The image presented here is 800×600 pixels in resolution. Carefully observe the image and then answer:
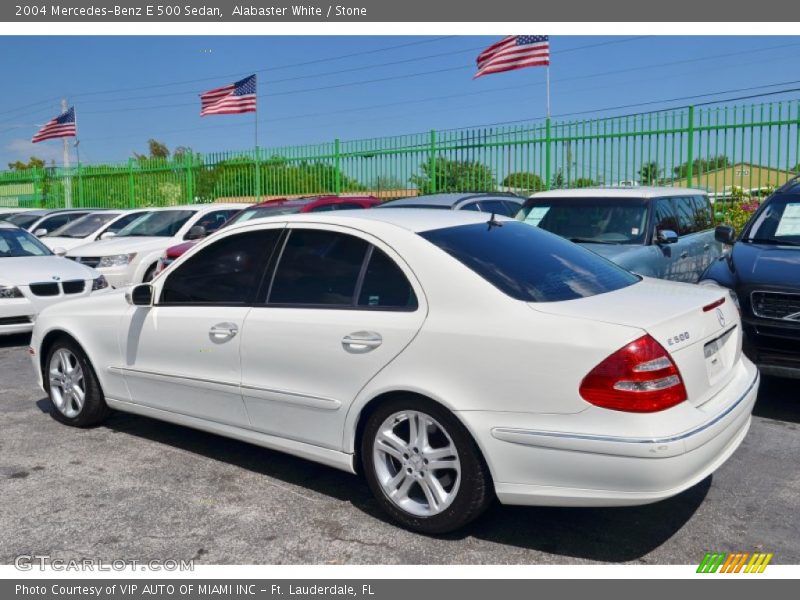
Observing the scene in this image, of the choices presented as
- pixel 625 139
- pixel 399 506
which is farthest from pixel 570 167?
pixel 399 506

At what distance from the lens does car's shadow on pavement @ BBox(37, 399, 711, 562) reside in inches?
150

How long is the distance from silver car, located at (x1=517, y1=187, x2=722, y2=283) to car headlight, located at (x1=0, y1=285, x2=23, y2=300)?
5.58 m

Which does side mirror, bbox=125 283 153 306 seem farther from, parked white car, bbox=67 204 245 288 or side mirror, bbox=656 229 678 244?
parked white car, bbox=67 204 245 288

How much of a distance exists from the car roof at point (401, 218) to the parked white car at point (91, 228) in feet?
33.5

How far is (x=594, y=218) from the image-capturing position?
8.39 meters

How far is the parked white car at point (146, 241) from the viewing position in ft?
38.9

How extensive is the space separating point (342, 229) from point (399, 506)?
1479 millimetres

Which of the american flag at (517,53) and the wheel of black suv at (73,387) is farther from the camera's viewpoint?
the american flag at (517,53)

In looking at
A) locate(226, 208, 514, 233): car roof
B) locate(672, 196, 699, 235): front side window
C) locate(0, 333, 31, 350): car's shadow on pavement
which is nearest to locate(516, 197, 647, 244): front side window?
locate(672, 196, 699, 235): front side window

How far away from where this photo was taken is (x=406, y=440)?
13.0 ft

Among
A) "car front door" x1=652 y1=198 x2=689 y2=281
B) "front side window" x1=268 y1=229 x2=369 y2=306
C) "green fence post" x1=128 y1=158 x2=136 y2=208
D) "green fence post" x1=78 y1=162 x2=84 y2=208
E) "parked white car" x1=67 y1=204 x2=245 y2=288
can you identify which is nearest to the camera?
"front side window" x1=268 y1=229 x2=369 y2=306

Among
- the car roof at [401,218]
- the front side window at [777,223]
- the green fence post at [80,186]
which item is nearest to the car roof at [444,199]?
the front side window at [777,223]

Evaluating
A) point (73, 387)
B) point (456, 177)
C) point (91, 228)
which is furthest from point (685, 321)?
point (91, 228)

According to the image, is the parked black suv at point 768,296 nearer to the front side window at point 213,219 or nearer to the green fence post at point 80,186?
the front side window at point 213,219
